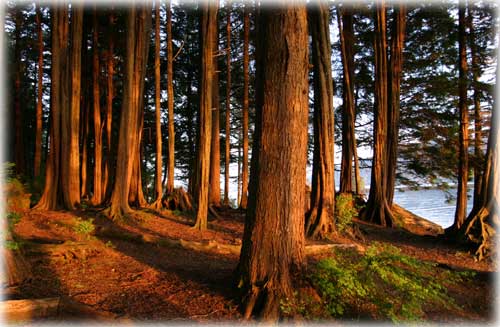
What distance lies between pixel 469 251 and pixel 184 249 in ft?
22.1

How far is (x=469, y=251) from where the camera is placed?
24.7 feet

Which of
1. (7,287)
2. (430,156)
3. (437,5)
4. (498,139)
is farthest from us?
(430,156)

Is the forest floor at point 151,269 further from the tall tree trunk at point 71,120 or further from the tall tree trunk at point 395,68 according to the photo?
the tall tree trunk at point 395,68

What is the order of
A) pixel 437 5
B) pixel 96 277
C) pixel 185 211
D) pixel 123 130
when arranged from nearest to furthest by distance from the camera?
pixel 96 277
pixel 123 130
pixel 185 211
pixel 437 5

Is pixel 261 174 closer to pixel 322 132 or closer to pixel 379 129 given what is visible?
pixel 322 132

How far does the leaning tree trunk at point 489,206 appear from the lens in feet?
23.6

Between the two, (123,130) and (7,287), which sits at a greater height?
(123,130)

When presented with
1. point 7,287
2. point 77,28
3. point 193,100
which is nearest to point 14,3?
point 77,28

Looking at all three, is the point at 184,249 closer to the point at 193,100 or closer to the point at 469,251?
the point at 469,251

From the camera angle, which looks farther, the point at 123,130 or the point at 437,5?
the point at 437,5

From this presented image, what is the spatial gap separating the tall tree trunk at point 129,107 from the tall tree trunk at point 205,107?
2265 mm

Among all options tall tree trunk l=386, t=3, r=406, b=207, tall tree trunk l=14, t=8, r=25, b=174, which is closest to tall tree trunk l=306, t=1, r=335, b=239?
tall tree trunk l=386, t=3, r=406, b=207

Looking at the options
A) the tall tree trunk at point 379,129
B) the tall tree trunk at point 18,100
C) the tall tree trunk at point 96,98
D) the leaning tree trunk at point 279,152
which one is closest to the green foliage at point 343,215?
the tall tree trunk at point 379,129

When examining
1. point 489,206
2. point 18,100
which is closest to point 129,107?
point 489,206
